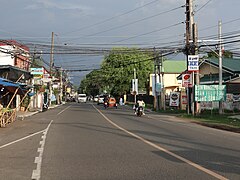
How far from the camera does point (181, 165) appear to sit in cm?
920

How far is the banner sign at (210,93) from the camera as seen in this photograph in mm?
33531

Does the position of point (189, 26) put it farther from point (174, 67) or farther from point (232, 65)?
point (174, 67)

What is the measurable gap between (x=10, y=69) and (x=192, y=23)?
16.3 metres

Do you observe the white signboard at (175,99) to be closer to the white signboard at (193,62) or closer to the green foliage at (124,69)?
the white signboard at (193,62)

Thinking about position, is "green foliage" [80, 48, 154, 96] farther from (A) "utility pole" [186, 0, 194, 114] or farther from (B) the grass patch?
(B) the grass patch

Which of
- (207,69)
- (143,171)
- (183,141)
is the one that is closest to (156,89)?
(207,69)

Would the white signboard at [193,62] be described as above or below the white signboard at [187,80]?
above

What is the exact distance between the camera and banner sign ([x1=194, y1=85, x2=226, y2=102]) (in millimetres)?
33531

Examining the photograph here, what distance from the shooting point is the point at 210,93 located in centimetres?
3384

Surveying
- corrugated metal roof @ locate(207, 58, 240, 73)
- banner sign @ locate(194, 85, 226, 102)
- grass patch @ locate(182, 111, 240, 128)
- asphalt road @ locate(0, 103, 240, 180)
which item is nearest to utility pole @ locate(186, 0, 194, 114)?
banner sign @ locate(194, 85, 226, 102)

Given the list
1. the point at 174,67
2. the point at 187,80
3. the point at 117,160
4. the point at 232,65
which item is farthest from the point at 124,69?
the point at 117,160

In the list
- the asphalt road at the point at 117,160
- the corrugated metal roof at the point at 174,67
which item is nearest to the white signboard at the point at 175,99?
the asphalt road at the point at 117,160

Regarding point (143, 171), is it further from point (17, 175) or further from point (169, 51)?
point (169, 51)

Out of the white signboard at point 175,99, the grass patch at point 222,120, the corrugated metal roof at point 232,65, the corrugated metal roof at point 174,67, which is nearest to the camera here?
the grass patch at point 222,120
